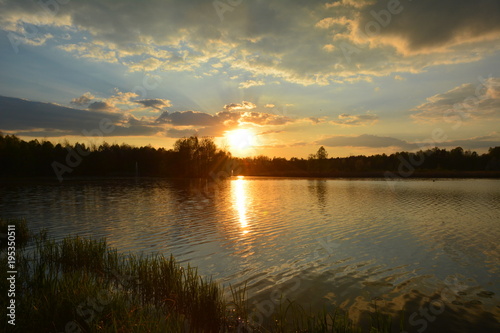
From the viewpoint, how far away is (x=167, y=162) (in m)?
157

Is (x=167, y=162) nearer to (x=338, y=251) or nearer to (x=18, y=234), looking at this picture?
(x=18, y=234)

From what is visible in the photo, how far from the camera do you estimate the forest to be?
122 meters

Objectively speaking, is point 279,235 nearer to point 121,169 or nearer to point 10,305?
point 10,305

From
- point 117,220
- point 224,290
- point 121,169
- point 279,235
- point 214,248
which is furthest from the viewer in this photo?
point 121,169

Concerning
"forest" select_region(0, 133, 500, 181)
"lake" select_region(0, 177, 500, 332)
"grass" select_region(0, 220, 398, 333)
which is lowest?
"lake" select_region(0, 177, 500, 332)

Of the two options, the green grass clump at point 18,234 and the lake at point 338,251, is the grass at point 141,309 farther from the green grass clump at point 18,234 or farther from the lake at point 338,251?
the green grass clump at point 18,234

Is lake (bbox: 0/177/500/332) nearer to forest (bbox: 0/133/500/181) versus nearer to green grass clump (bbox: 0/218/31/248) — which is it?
green grass clump (bbox: 0/218/31/248)

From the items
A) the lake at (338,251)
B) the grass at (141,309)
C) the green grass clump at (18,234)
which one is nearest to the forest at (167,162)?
the lake at (338,251)

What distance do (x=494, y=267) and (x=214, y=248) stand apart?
14.6 m

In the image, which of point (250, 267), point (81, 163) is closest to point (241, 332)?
point (250, 267)

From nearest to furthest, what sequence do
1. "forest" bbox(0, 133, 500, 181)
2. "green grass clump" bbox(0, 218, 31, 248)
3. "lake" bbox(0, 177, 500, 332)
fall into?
"lake" bbox(0, 177, 500, 332) < "green grass clump" bbox(0, 218, 31, 248) < "forest" bbox(0, 133, 500, 181)

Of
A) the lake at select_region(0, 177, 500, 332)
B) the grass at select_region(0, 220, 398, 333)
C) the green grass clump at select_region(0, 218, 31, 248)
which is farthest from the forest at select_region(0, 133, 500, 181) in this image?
the grass at select_region(0, 220, 398, 333)

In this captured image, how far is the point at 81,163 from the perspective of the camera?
14138 centimetres

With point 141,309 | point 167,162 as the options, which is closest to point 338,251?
point 141,309
